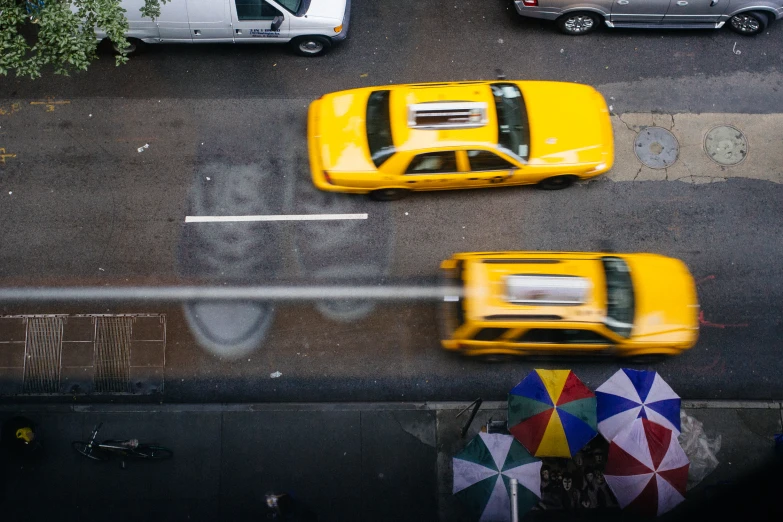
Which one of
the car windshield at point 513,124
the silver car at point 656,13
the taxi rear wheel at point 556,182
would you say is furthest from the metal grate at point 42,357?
the silver car at point 656,13

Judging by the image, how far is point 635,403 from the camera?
808 cm

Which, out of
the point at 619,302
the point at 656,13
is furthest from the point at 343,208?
the point at 656,13

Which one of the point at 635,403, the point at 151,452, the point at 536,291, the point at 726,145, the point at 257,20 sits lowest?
the point at 151,452

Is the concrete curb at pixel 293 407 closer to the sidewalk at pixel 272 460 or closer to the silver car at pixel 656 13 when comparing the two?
the sidewalk at pixel 272 460

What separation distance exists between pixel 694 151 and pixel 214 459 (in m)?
9.22

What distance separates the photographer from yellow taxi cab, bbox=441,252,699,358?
8.48 m

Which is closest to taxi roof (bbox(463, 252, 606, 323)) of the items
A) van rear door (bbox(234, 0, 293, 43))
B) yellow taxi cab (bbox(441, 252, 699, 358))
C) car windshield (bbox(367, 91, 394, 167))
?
yellow taxi cab (bbox(441, 252, 699, 358))

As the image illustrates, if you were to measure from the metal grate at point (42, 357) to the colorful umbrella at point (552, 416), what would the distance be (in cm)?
686

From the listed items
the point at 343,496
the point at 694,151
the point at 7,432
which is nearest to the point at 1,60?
the point at 7,432

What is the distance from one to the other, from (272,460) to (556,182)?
6.16m

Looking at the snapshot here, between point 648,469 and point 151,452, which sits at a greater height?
point 648,469

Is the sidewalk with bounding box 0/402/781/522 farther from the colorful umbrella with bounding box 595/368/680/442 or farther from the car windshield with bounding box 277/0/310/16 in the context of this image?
the car windshield with bounding box 277/0/310/16

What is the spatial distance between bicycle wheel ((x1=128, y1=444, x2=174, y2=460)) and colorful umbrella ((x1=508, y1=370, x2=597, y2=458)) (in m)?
4.99

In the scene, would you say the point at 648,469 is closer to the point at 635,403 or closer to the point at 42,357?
the point at 635,403
